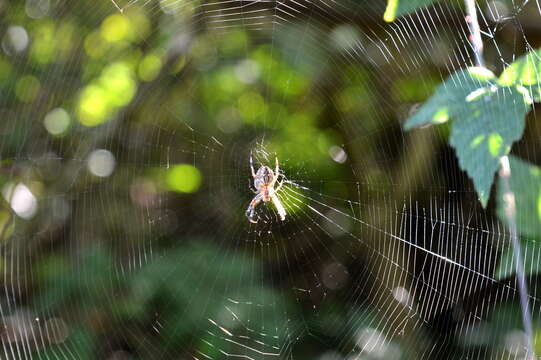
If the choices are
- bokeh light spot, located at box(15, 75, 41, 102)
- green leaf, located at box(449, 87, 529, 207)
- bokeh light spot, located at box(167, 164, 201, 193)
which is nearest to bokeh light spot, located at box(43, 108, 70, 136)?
bokeh light spot, located at box(15, 75, 41, 102)

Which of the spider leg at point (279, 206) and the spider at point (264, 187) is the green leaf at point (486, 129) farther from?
the spider at point (264, 187)

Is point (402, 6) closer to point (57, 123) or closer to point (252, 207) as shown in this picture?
point (252, 207)

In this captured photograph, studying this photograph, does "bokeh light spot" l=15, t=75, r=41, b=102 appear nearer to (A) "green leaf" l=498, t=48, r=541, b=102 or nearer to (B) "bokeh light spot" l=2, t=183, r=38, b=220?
(B) "bokeh light spot" l=2, t=183, r=38, b=220

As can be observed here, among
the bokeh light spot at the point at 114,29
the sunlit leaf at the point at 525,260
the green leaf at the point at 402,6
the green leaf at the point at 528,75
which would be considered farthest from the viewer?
the bokeh light spot at the point at 114,29

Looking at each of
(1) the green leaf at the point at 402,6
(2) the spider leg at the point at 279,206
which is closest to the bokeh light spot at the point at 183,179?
(2) the spider leg at the point at 279,206

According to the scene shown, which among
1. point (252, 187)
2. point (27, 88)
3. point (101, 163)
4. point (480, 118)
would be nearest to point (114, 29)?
point (27, 88)

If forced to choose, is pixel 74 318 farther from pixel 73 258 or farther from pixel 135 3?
pixel 135 3
